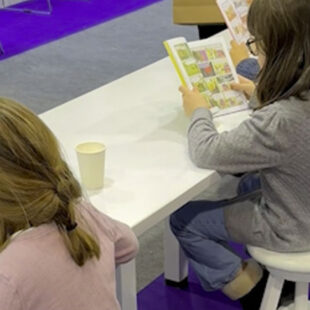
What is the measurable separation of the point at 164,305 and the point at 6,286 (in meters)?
1.29

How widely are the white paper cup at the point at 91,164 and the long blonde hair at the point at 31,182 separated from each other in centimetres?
33

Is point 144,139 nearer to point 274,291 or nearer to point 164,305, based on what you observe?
point 274,291

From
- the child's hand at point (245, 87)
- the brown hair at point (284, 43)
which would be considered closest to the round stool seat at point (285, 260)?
the brown hair at point (284, 43)

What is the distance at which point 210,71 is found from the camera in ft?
6.59

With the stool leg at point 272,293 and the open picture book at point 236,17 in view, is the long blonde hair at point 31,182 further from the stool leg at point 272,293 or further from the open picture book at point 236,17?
the open picture book at point 236,17

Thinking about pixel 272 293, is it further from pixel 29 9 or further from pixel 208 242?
pixel 29 9

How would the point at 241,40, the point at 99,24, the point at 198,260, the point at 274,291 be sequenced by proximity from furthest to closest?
the point at 99,24 → the point at 241,40 → the point at 198,260 → the point at 274,291

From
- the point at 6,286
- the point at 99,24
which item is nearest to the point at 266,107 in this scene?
the point at 6,286

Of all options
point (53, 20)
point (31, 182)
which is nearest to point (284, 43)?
point (31, 182)

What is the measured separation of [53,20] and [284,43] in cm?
456

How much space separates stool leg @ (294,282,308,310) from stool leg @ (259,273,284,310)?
0.05m

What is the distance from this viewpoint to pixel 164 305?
2379 mm

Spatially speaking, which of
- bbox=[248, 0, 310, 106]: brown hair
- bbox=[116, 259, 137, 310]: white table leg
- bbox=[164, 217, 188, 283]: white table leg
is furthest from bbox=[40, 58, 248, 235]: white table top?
bbox=[164, 217, 188, 283]: white table leg

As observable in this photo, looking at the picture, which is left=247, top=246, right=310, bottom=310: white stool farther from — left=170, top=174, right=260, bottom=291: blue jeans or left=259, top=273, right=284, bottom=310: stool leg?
left=170, top=174, right=260, bottom=291: blue jeans
